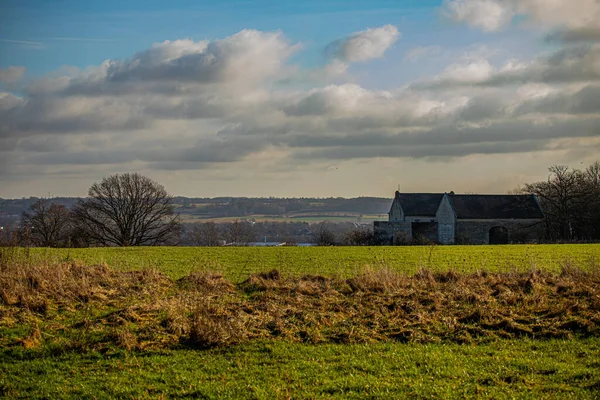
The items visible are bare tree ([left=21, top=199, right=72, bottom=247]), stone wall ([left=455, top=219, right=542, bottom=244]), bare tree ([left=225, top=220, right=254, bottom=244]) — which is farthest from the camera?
bare tree ([left=225, top=220, right=254, bottom=244])

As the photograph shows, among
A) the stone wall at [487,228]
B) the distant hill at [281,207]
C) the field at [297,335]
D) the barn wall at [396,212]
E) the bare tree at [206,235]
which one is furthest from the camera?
the distant hill at [281,207]

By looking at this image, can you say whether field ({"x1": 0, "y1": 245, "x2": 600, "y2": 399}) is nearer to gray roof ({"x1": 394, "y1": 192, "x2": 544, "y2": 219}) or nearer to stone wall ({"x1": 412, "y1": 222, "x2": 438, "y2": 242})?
stone wall ({"x1": 412, "y1": 222, "x2": 438, "y2": 242})

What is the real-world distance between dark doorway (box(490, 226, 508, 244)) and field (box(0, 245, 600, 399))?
44409mm

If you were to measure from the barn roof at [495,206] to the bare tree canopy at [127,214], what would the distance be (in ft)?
102

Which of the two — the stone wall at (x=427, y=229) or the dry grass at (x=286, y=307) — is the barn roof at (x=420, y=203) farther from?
the dry grass at (x=286, y=307)

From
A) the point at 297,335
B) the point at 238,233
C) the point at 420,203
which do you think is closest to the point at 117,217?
the point at 238,233

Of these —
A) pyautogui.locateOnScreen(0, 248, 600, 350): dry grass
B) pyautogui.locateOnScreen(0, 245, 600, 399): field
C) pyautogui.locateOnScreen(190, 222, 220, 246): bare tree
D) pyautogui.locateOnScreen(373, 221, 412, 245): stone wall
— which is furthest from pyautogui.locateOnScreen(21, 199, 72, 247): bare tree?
pyautogui.locateOnScreen(0, 248, 600, 350): dry grass

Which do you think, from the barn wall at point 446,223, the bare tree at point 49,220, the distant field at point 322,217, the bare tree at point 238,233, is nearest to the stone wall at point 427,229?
the barn wall at point 446,223

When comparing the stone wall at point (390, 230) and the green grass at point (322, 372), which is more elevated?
the stone wall at point (390, 230)

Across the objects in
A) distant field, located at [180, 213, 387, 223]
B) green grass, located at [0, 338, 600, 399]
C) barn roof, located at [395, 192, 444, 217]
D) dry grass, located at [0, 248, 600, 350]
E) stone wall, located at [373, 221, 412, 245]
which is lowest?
green grass, located at [0, 338, 600, 399]

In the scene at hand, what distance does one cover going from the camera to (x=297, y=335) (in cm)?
1213

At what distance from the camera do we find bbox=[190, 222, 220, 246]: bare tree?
70250 mm

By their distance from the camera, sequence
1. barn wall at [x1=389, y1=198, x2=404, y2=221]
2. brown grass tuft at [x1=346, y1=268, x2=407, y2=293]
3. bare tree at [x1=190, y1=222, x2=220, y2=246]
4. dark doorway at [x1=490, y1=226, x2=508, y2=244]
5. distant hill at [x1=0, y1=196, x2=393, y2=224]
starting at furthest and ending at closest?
distant hill at [x1=0, y1=196, x2=393, y2=224] < barn wall at [x1=389, y1=198, x2=404, y2=221] < bare tree at [x1=190, y1=222, x2=220, y2=246] < dark doorway at [x1=490, y1=226, x2=508, y2=244] < brown grass tuft at [x1=346, y1=268, x2=407, y2=293]

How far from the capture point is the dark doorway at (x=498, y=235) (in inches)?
2400
